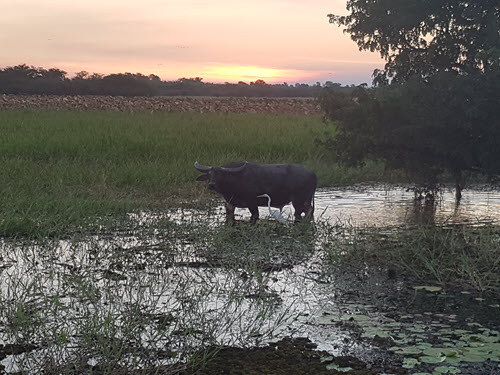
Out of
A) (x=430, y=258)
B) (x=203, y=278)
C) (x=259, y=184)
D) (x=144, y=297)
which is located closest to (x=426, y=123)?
(x=259, y=184)

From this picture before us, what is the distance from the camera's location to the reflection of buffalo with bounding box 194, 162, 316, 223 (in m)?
8.95

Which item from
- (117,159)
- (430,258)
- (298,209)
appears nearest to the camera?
(430,258)

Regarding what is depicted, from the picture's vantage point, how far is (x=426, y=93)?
10195mm

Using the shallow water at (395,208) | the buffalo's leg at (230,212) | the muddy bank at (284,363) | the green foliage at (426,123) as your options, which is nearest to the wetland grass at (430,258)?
the shallow water at (395,208)

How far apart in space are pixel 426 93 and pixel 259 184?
9.80 feet

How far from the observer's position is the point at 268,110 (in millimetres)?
31000

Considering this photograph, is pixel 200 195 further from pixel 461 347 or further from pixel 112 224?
pixel 461 347

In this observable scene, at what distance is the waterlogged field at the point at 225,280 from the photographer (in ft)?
14.4

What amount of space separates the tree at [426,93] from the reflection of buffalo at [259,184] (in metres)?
2.07

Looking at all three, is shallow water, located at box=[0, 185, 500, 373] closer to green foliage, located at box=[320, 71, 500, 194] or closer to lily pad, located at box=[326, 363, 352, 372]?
lily pad, located at box=[326, 363, 352, 372]

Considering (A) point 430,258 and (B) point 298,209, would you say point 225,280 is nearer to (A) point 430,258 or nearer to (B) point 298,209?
(A) point 430,258

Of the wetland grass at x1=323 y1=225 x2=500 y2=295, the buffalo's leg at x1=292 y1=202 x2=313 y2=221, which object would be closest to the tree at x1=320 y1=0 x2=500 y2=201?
the buffalo's leg at x1=292 y1=202 x2=313 y2=221

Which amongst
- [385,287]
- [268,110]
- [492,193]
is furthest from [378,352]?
[268,110]

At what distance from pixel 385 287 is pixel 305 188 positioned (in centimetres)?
308
